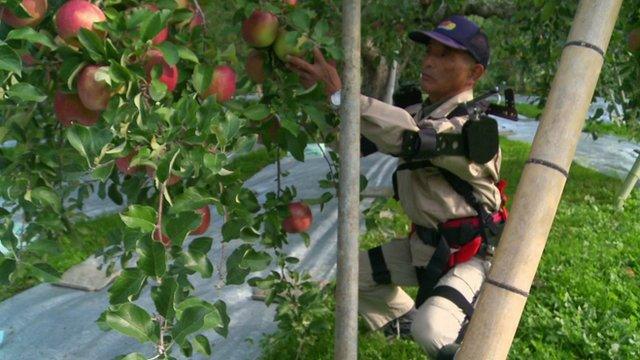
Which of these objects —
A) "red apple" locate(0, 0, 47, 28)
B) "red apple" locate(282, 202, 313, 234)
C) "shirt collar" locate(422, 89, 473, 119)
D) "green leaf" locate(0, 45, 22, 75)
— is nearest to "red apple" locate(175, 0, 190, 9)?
"red apple" locate(0, 0, 47, 28)

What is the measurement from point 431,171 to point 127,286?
3.71ft

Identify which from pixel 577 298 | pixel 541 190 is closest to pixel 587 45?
pixel 541 190

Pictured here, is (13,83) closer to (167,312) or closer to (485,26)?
(167,312)

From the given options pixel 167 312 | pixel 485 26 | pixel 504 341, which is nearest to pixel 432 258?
pixel 504 341

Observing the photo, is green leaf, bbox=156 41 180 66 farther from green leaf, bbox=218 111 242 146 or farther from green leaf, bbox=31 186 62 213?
green leaf, bbox=31 186 62 213

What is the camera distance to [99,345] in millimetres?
2760

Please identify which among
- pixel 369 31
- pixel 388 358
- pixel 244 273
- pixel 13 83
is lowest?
pixel 388 358

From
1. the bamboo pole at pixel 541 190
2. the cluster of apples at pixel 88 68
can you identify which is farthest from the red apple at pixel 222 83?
the bamboo pole at pixel 541 190

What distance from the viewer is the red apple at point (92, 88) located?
3.16 ft

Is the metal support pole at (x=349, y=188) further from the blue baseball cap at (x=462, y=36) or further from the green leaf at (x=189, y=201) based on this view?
the blue baseball cap at (x=462, y=36)

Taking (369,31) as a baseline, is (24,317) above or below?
below

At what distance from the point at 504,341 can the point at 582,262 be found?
2473mm

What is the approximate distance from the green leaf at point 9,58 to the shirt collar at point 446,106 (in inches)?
45.0

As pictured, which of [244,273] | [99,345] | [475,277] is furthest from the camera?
[99,345]
